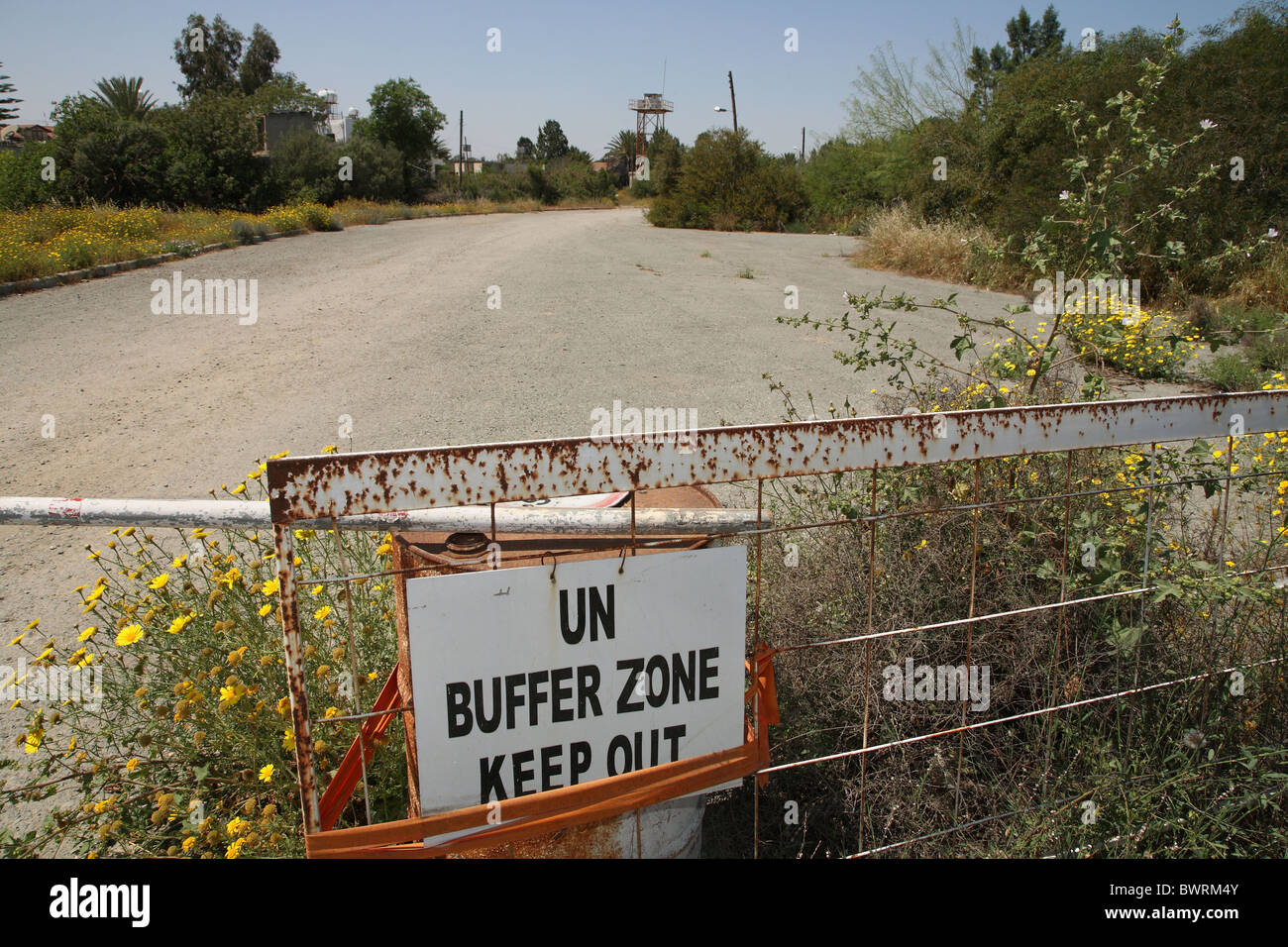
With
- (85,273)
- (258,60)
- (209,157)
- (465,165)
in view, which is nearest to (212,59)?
(258,60)

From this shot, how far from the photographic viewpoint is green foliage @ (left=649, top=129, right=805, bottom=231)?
3167 cm

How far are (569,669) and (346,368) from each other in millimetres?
7255

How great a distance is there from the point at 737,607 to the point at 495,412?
17.9ft

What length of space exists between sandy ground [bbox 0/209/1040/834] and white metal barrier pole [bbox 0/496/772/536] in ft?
4.32

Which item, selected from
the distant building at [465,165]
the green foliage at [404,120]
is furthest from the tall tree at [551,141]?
the green foliage at [404,120]

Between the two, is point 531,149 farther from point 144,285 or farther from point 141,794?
point 141,794

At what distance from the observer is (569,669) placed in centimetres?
156

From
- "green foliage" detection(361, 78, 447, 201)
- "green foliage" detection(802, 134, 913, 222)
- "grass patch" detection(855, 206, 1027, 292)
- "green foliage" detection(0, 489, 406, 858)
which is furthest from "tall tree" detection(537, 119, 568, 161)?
"green foliage" detection(0, 489, 406, 858)

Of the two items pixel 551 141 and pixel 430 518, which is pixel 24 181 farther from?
pixel 551 141

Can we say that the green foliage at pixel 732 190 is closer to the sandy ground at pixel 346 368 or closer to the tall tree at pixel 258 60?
the sandy ground at pixel 346 368

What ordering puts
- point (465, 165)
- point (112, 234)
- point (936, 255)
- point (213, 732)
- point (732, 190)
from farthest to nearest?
point (465, 165), point (732, 190), point (112, 234), point (936, 255), point (213, 732)

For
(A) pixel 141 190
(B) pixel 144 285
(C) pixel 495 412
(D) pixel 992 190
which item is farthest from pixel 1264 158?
(A) pixel 141 190

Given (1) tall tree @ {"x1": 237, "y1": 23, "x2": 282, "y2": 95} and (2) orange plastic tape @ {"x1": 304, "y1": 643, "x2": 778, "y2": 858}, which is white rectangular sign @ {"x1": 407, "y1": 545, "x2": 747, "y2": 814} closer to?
(2) orange plastic tape @ {"x1": 304, "y1": 643, "x2": 778, "y2": 858}

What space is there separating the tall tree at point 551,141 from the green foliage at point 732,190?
67270mm
